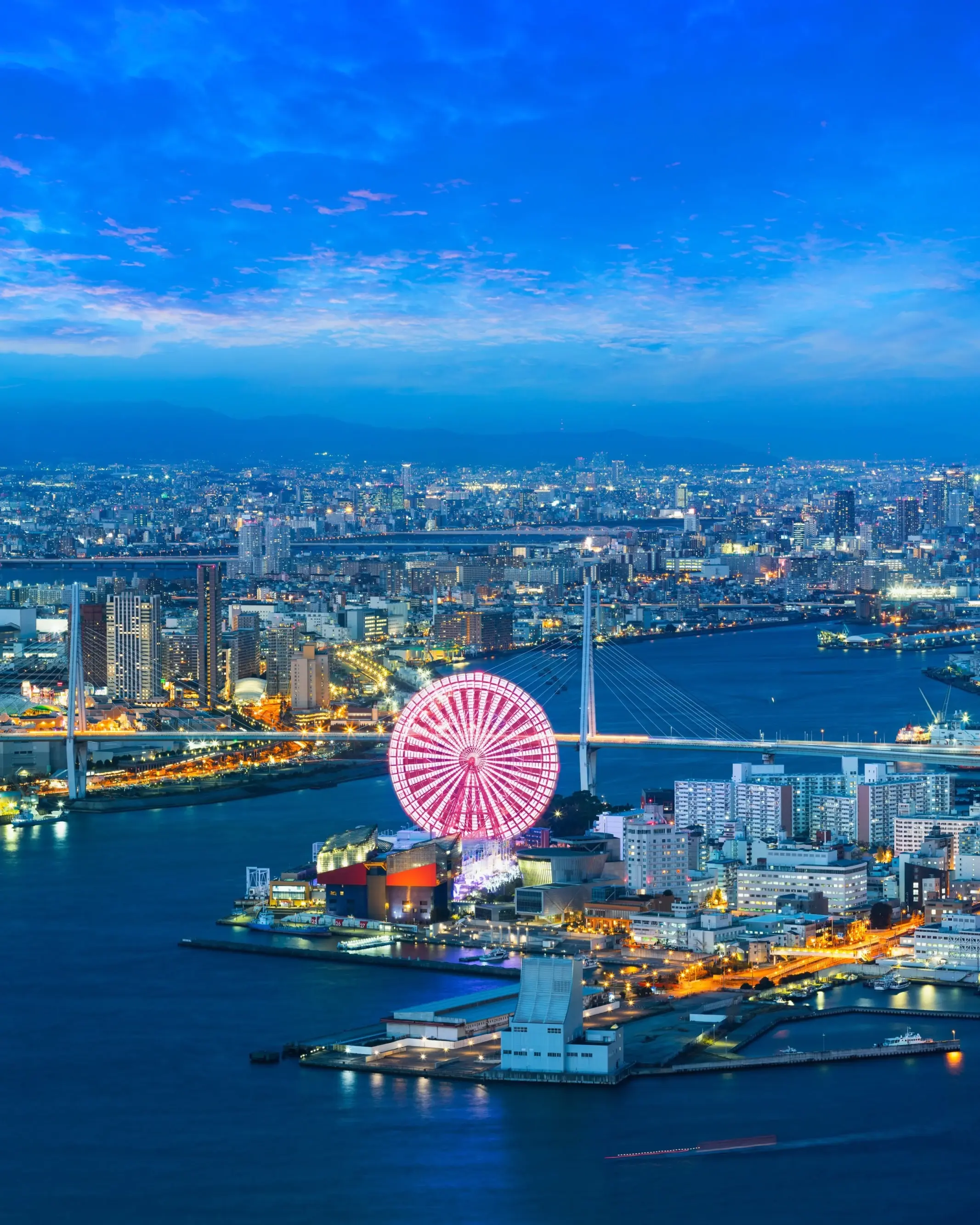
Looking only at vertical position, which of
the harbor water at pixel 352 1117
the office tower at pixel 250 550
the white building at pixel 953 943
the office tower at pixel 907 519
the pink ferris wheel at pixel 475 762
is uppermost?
the office tower at pixel 907 519

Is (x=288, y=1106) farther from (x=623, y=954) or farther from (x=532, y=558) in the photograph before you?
(x=532, y=558)

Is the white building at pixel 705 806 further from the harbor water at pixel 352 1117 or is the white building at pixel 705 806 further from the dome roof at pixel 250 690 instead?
the dome roof at pixel 250 690

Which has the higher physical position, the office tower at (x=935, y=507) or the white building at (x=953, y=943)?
the office tower at (x=935, y=507)

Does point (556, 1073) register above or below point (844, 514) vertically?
below

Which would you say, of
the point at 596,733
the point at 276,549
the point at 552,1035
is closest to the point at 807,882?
the point at 552,1035

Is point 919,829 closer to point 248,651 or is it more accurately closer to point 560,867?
point 560,867

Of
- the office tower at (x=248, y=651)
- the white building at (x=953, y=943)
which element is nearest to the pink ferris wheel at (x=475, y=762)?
the white building at (x=953, y=943)
